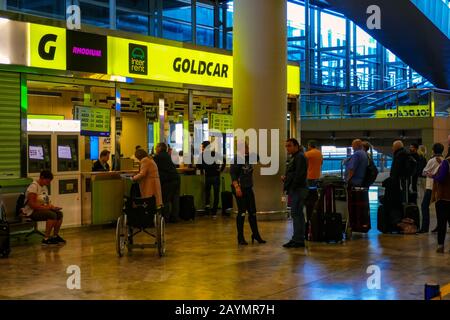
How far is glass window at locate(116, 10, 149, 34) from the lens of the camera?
878 inches

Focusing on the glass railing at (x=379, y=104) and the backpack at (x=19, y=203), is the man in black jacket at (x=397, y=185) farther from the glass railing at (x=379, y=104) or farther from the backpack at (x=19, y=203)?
the glass railing at (x=379, y=104)

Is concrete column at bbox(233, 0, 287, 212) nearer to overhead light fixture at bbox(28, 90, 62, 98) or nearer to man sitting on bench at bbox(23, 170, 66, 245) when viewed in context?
man sitting on bench at bbox(23, 170, 66, 245)

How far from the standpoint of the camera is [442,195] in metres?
8.55

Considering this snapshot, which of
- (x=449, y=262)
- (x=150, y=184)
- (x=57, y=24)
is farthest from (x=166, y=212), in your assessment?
(x=449, y=262)

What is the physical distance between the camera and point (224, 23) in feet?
89.2

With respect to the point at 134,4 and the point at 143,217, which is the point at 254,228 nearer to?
the point at 143,217

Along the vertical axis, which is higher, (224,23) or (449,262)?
(224,23)

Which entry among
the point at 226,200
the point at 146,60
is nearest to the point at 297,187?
the point at 146,60

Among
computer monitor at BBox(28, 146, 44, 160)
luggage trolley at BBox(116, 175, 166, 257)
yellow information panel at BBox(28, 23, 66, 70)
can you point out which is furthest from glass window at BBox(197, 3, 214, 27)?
luggage trolley at BBox(116, 175, 166, 257)

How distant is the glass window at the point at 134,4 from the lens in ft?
73.2

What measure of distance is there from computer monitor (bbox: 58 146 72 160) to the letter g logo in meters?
1.63

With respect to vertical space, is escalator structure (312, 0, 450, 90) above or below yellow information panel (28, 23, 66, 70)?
above
